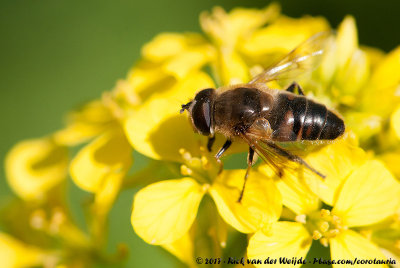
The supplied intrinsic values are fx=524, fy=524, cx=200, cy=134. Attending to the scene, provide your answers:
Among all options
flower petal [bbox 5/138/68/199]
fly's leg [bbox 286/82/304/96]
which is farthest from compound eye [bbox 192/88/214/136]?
flower petal [bbox 5/138/68/199]

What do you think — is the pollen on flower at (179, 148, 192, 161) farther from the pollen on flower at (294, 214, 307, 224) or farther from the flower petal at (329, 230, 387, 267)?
the flower petal at (329, 230, 387, 267)

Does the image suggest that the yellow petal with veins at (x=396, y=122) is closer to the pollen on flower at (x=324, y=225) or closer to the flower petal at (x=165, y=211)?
the pollen on flower at (x=324, y=225)

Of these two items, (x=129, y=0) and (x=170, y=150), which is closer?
(x=170, y=150)

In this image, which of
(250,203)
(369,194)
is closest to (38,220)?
(250,203)

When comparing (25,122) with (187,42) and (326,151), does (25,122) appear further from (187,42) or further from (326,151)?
(326,151)

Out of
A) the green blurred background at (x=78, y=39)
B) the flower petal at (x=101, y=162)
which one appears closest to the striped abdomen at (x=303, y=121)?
the flower petal at (x=101, y=162)

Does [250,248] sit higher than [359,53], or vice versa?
[359,53]

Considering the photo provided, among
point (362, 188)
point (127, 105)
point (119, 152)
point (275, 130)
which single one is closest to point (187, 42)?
point (127, 105)

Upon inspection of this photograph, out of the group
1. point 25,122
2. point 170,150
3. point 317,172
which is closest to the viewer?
point 317,172
